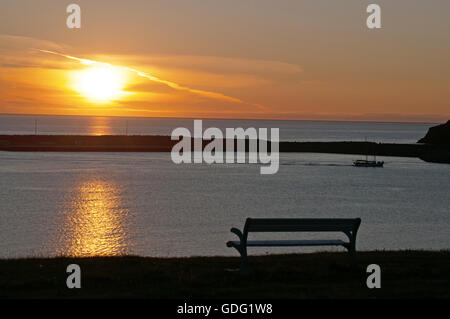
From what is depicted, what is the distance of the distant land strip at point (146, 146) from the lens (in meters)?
139

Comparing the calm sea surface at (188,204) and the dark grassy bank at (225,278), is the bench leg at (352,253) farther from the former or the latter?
the calm sea surface at (188,204)

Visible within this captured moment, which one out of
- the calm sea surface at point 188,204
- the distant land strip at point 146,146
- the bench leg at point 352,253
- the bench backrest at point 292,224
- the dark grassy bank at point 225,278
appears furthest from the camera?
the distant land strip at point 146,146

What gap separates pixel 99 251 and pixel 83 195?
105 ft

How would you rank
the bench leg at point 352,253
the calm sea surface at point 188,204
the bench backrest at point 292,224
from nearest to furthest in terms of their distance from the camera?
the bench backrest at point 292,224, the bench leg at point 352,253, the calm sea surface at point 188,204

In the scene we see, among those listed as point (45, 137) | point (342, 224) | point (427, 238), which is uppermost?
point (45, 137)

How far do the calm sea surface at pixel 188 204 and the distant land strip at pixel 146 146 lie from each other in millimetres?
29964

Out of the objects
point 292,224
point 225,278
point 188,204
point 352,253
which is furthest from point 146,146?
point 225,278

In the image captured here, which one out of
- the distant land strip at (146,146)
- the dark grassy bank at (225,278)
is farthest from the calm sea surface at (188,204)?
the distant land strip at (146,146)

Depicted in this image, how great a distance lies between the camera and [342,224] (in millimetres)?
10938

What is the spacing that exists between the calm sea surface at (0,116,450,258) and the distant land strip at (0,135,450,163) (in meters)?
30.0

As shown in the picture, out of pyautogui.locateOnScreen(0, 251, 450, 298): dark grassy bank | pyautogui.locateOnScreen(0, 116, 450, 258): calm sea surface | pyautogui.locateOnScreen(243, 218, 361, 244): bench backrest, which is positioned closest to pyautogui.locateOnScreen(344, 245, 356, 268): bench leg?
pyautogui.locateOnScreen(0, 251, 450, 298): dark grassy bank

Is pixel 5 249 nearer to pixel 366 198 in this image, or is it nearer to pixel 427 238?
pixel 427 238

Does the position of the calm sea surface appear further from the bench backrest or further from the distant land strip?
the distant land strip
